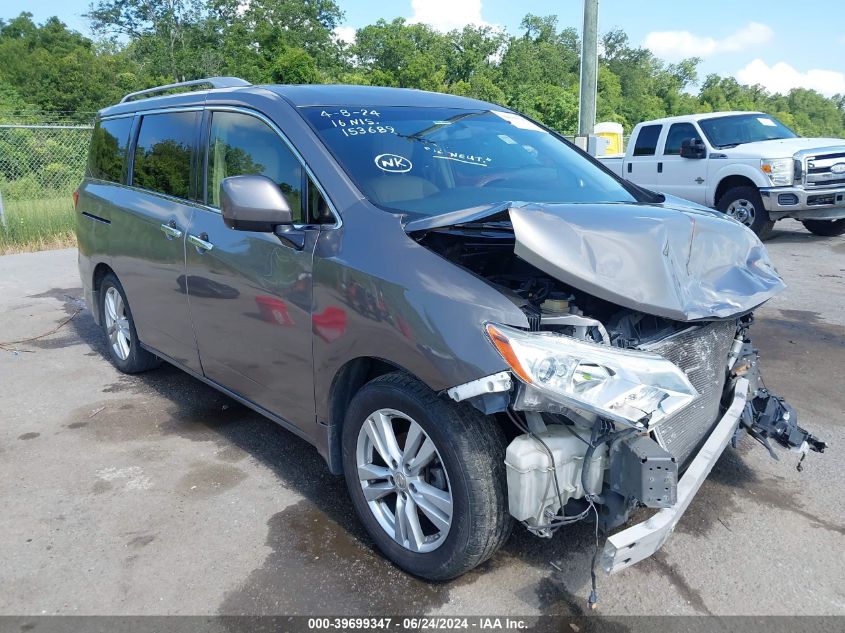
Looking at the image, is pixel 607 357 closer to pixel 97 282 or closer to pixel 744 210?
pixel 97 282

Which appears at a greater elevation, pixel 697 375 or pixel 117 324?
pixel 697 375

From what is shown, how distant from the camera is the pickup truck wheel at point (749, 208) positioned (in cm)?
1112

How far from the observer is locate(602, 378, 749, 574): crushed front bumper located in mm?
2234

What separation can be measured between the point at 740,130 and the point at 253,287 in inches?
433

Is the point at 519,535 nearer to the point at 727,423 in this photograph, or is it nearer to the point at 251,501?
the point at 727,423

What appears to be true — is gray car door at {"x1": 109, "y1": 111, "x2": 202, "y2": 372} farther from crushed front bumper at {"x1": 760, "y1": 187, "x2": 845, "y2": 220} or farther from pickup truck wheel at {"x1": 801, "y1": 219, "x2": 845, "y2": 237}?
pickup truck wheel at {"x1": 801, "y1": 219, "x2": 845, "y2": 237}

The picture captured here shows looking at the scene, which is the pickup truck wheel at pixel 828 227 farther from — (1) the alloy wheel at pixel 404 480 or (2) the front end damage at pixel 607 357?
(1) the alloy wheel at pixel 404 480

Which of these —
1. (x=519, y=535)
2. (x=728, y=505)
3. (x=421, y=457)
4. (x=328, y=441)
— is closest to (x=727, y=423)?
(x=728, y=505)

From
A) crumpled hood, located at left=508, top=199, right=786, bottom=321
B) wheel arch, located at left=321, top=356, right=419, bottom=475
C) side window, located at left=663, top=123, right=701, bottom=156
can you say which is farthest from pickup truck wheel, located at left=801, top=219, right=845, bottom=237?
wheel arch, located at left=321, top=356, right=419, bottom=475

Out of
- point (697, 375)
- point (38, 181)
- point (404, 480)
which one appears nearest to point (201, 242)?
point (404, 480)

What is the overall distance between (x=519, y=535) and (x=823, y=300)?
5.63 m

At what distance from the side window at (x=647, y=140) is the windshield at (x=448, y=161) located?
9655 millimetres

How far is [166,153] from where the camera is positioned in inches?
173

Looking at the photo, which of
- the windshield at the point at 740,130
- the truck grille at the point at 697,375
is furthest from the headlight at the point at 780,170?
the truck grille at the point at 697,375
